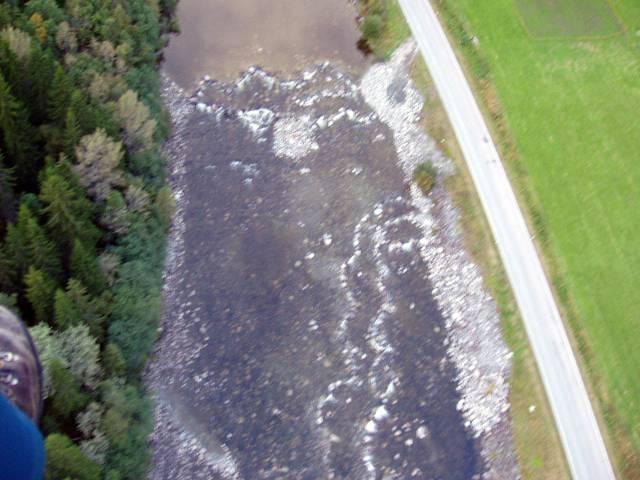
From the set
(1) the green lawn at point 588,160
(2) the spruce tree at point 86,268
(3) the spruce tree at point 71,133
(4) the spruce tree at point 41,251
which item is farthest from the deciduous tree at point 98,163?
(1) the green lawn at point 588,160

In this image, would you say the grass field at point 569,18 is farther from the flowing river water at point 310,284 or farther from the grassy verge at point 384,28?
the flowing river water at point 310,284

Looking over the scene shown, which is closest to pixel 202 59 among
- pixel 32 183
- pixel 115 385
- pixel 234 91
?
pixel 234 91

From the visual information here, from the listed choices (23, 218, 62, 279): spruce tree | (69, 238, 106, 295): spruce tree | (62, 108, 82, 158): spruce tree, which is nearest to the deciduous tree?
(62, 108, 82, 158): spruce tree

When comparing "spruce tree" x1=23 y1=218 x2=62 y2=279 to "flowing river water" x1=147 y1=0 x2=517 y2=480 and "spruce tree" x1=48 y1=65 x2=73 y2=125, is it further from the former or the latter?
"flowing river water" x1=147 y1=0 x2=517 y2=480

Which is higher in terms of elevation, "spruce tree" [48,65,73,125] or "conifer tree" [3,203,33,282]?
"spruce tree" [48,65,73,125]

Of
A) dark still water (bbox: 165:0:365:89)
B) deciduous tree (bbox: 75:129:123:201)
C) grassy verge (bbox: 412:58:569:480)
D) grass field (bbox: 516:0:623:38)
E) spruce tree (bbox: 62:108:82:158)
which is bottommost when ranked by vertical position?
grassy verge (bbox: 412:58:569:480)

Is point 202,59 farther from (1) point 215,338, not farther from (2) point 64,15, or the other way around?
(1) point 215,338
